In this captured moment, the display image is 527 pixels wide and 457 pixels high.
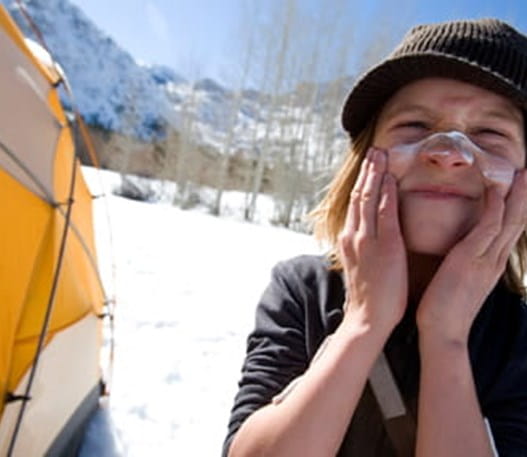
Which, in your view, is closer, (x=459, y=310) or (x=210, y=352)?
(x=459, y=310)

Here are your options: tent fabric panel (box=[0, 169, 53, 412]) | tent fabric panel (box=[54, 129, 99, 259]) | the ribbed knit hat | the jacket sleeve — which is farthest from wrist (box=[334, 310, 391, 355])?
tent fabric panel (box=[54, 129, 99, 259])

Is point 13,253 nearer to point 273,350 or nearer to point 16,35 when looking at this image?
point 16,35

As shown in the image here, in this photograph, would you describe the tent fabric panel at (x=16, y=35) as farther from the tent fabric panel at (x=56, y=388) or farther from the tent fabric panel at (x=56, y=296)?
the tent fabric panel at (x=56, y=388)

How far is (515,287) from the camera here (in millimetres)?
1010

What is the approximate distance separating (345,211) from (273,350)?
1.28 feet

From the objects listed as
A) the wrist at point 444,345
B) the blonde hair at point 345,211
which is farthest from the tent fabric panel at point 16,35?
the wrist at point 444,345

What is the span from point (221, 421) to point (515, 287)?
174cm

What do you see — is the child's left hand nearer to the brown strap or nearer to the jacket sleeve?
the brown strap

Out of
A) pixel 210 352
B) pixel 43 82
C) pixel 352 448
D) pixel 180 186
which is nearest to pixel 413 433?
pixel 352 448

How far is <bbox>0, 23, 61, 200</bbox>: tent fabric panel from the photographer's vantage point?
1461 millimetres

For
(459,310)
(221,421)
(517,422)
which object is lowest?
(221,421)

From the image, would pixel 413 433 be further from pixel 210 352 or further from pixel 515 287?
pixel 210 352

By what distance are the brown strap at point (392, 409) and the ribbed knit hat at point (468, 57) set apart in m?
0.50

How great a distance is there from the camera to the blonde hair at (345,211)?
1.03 metres
